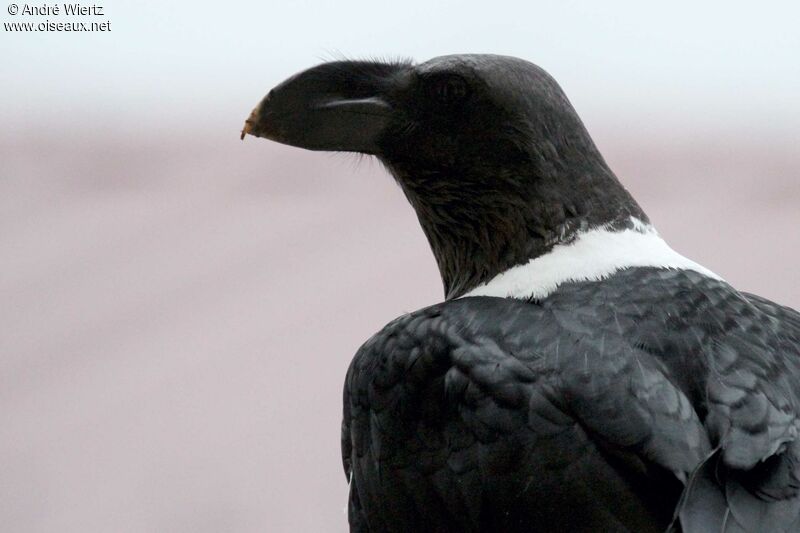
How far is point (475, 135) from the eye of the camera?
198cm

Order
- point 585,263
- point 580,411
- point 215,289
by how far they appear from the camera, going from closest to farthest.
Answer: point 580,411
point 585,263
point 215,289

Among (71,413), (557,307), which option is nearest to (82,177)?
(71,413)

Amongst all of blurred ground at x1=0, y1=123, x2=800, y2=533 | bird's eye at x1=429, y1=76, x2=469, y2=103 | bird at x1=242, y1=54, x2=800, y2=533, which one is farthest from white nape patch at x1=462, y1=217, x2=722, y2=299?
blurred ground at x1=0, y1=123, x2=800, y2=533

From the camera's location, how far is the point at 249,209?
3.36 metres

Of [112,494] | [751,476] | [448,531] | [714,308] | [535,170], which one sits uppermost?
[535,170]

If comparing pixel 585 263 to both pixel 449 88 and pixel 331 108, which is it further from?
pixel 331 108

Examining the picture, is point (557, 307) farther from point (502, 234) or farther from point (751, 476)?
point (751, 476)

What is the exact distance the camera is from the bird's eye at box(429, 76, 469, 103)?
1.97 meters

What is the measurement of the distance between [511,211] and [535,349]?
384mm

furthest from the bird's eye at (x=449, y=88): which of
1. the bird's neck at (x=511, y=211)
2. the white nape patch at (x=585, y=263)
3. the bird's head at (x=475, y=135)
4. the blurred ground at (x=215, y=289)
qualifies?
the blurred ground at (x=215, y=289)

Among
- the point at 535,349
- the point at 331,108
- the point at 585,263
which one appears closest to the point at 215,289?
the point at 331,108

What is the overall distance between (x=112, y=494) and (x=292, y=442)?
0.44m

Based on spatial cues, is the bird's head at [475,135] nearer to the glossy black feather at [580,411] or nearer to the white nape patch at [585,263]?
the white nape patch at [585,263]

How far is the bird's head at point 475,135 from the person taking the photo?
1.97 meters
